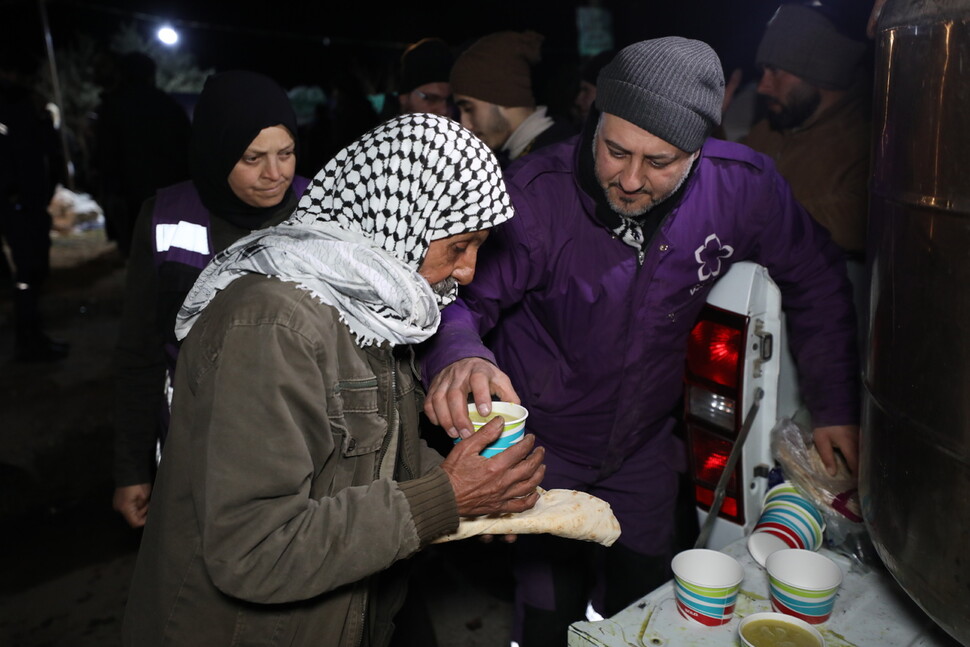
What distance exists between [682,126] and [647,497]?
1.39 meters

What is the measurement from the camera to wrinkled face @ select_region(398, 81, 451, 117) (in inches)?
215

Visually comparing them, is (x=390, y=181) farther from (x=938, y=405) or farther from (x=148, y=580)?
(x=938, y=405)

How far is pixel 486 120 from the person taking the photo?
4.75 m

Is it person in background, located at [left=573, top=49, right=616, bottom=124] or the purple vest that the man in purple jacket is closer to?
the purple vest

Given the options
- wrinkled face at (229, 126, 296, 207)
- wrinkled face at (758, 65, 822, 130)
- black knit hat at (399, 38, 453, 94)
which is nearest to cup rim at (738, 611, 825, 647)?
wrinkled face at (229, 126, 296, 207)

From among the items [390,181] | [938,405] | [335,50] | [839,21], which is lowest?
[335,50]

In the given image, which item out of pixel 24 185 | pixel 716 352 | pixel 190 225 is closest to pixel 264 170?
pixel 190 225

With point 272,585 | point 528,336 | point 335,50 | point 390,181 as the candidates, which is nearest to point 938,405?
point 390,181

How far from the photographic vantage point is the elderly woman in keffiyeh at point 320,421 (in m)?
1.52

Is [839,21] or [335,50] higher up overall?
[839,21]

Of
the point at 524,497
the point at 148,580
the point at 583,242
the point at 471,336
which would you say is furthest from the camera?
the point at 583,242

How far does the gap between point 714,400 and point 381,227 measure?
1.58 m

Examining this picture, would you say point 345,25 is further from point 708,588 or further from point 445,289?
point 708,588

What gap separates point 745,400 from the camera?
2689 mm
